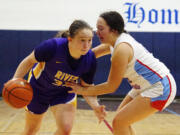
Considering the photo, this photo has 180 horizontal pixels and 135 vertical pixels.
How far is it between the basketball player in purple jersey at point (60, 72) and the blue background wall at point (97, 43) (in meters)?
5.41

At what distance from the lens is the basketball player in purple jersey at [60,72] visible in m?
2.50

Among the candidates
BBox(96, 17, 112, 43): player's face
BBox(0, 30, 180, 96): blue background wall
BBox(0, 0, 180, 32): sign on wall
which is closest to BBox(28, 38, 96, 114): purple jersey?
BBox(96, 17, 112, 43): player's face

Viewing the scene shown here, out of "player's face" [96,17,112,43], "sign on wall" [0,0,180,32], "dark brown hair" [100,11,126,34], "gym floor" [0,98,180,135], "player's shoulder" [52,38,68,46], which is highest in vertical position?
"dark brown hair" [100,11,126,34]

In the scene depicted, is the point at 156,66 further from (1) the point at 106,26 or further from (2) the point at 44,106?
(2) the point at 44,106

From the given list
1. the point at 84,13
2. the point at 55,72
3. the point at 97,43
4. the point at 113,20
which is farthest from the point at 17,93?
the point at 97,43

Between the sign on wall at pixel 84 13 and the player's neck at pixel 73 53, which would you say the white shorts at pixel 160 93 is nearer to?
the player's neck at pixel 73 53

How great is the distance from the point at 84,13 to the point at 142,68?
4.44m

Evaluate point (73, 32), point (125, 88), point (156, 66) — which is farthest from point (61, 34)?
point (125, 88)

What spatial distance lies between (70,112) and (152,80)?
878mm

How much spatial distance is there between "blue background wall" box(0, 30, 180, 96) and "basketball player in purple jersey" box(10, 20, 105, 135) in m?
5.41

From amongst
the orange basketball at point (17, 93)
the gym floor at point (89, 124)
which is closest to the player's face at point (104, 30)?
the orange basketball at point (17, 93)

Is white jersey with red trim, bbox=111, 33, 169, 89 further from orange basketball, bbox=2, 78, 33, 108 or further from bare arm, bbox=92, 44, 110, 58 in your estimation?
orange basketball, bbox=2, 78, 33, 108

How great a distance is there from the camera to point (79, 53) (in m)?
2.53

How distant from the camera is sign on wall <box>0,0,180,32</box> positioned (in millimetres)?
6547
